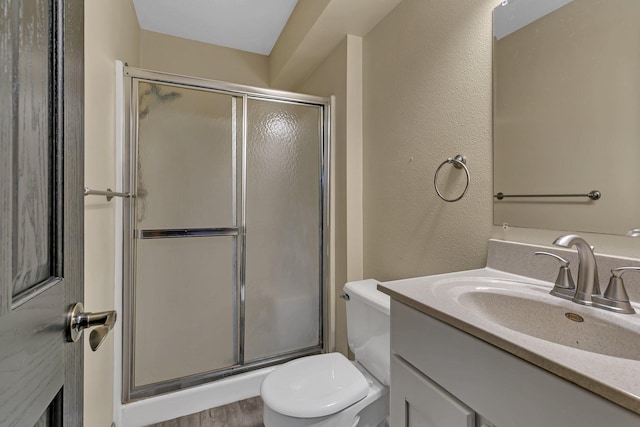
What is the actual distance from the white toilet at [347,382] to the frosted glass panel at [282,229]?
562 mm

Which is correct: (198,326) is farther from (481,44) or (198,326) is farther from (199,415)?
(481,44)

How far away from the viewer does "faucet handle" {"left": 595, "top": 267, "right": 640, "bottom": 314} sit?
67cm

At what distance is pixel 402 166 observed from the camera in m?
1.46

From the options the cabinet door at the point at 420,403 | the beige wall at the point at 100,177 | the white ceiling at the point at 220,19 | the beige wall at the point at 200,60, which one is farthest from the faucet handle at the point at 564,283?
the beige wall at the point at 200,60

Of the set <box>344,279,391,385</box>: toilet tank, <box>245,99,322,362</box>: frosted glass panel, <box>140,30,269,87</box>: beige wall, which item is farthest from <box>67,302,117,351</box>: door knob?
<box>140,30,269,87</box>: beige wall

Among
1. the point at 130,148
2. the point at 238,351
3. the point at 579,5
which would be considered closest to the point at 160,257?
the point at 130,148

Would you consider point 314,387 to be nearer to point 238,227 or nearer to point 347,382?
point 347,382

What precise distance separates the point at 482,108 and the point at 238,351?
1.83 meters

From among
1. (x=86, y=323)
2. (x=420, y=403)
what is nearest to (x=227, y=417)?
(x=420, y=403)

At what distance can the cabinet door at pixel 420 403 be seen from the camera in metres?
0.64

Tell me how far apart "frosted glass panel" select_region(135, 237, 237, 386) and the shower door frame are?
0.03 metres

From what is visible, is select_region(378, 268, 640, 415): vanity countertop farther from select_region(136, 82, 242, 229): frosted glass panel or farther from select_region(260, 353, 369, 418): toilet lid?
select_region(136, 82, 242, 229): frosted glass panel

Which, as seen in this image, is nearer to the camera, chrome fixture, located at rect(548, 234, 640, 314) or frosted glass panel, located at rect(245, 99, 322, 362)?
chrome fixture, located at rect(548, 234, 640, 314)

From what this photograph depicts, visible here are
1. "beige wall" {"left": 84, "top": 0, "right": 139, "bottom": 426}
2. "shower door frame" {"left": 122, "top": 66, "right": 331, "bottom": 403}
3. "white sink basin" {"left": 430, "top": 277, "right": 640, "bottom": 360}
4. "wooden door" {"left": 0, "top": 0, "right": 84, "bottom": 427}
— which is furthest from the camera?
"shower door frame" {"left": 122, "top": 66, "right": 331, "bottom": 403}
